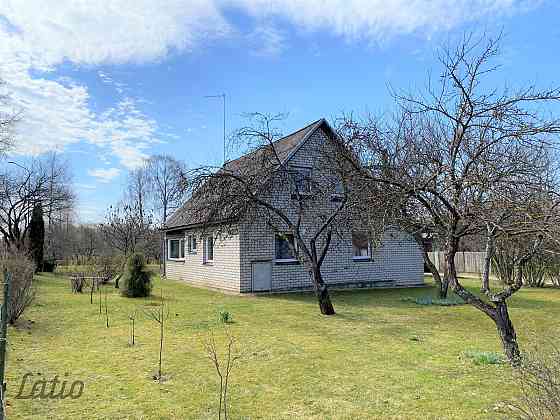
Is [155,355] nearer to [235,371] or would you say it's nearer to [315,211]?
[235,371]

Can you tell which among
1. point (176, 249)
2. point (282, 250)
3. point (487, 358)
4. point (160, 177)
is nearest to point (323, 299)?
point (487, 358)

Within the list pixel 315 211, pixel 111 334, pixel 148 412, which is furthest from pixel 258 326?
Answer: pixel 315 211

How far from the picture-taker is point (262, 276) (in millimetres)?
17000

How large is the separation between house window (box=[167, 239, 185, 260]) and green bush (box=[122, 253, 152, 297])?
24.7ft

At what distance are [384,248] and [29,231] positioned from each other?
2591cm

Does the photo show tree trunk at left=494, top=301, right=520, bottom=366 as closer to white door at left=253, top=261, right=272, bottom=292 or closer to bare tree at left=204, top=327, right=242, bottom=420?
bare tree at left=204, top=327, right=242, bottom=420

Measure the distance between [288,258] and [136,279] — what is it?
5.73 m

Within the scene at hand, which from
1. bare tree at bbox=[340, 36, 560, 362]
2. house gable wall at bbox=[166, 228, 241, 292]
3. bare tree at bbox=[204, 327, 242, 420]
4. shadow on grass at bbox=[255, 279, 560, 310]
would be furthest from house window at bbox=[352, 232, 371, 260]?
bare tree at bbox=[340, 36, 560, 362]

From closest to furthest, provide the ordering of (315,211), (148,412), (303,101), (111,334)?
1. (148,412)
2. (111,334)
3. (303,101)
4. (315,211)

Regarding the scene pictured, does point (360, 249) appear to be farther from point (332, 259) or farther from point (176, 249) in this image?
point (176, 249)

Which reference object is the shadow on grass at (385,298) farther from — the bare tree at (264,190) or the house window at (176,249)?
the house window at (176,249)

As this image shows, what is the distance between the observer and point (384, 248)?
19.5 meters

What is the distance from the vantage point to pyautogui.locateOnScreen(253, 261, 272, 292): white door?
1688cm

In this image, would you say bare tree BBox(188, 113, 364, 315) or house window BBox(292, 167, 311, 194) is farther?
house window BBox(292, 167, 311, 194)
